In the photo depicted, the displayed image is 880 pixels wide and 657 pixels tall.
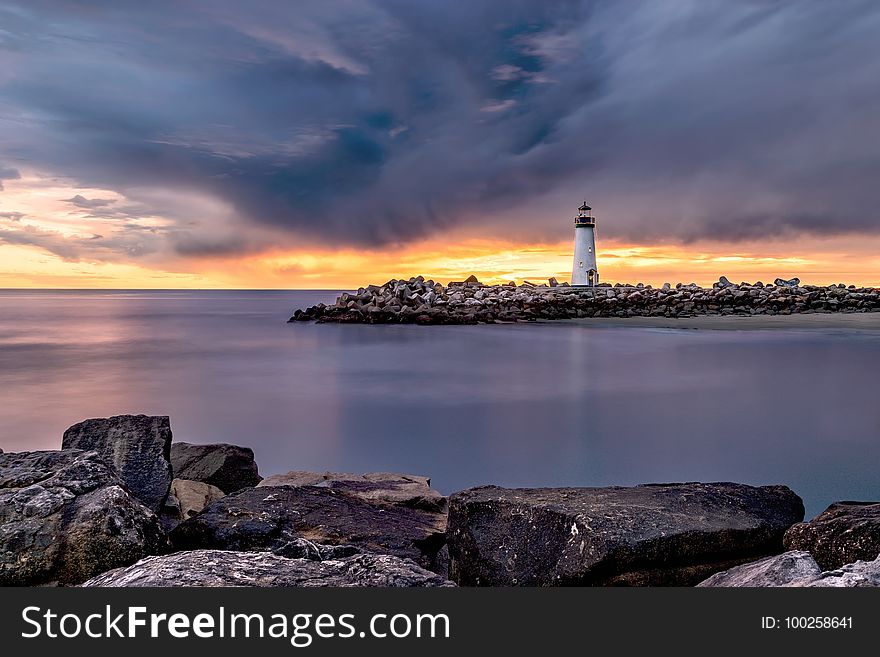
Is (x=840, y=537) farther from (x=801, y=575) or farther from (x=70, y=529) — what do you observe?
(x=70, y=529)

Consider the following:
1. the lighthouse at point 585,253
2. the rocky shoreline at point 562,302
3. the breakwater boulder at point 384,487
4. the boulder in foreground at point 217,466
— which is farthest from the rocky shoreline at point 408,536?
the lighthouse at point 585,253

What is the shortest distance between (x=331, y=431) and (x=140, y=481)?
180 inches

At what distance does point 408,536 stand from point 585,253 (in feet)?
109

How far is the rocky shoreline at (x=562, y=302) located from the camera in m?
25.1

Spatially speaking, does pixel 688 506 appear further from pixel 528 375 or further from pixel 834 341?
pixel 834 341

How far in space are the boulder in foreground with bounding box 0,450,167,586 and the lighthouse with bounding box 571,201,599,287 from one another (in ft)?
109

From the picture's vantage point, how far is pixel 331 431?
8.08m

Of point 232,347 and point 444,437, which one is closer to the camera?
point 444,437

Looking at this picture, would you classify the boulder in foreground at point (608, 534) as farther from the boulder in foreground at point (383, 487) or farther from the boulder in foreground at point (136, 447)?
the boulder in foreground at point (136, 447)

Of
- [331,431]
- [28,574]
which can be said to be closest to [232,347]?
[331,431]

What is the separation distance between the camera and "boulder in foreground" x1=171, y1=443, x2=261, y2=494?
15.7 ft

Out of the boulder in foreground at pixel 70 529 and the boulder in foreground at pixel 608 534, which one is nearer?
the boulder in foreground at pixel 70 529

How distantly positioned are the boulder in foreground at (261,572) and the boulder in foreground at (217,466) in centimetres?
265

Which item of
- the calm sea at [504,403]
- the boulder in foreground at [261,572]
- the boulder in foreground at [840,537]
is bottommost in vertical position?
the calm sea at [504,403]
